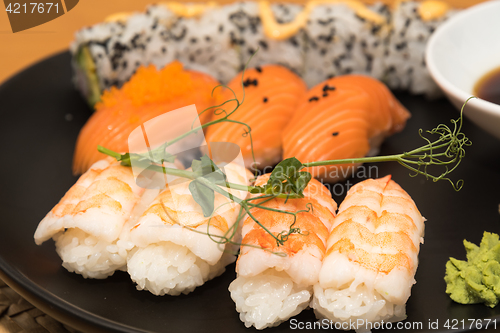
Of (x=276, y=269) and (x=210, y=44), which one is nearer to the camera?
(x=276, y=269)

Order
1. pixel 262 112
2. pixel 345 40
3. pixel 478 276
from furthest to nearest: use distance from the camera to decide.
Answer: pixel 345 40 < pixel 262 112 < pixel 478 276

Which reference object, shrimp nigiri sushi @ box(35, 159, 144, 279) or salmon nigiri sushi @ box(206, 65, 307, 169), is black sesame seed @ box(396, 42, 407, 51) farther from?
shrimp nigiri sushi @ box(35, 159, 144, 279)

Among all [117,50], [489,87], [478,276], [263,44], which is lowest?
[478,276]

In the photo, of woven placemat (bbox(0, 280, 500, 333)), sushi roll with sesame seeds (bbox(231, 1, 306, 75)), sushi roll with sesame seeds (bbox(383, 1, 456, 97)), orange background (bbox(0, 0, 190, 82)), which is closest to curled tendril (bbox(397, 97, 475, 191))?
sushi roll with sesame seeds (bbox(383, 1, 456, 97))

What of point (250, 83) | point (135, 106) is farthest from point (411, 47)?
point (135, 106)

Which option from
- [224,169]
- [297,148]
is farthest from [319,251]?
[297,148]

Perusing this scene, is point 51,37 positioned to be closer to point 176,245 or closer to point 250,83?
point 250,83

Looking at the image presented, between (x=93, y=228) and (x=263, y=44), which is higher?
(x=263, y=44)
